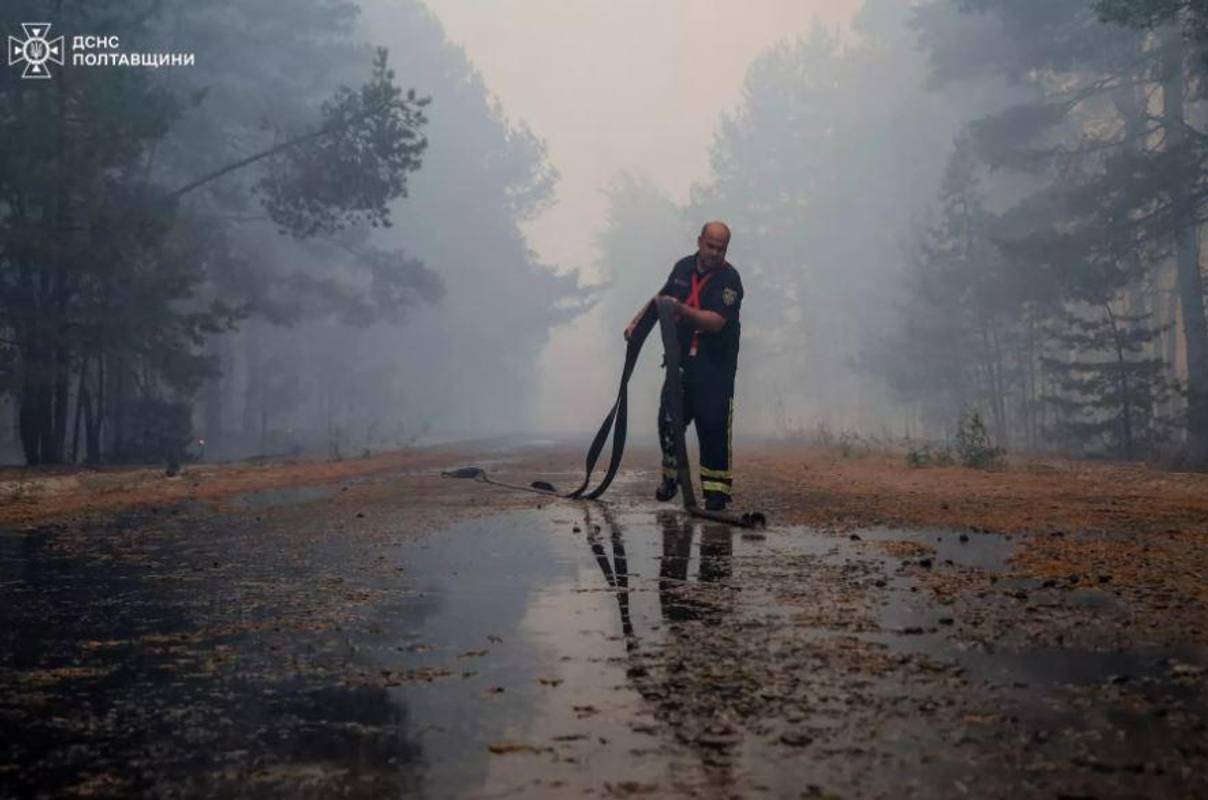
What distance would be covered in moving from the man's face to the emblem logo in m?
13.0

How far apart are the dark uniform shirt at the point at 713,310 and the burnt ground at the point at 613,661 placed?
1849 mm

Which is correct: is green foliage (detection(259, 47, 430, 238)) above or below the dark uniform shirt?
above

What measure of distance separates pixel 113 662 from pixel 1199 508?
7.76 metres

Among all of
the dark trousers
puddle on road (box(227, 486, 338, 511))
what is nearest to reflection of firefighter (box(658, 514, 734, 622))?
the dark trousers

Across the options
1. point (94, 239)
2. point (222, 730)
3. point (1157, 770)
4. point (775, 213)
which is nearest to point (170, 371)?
point (94, 239)

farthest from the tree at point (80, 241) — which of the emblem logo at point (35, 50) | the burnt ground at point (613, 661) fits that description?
the burnt ground at point (613, 661)

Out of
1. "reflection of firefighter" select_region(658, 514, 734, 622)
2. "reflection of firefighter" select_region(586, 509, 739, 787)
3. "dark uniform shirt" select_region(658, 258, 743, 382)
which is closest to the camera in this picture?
"reflection of firefighter" select_region(586, 509, 739, 787)

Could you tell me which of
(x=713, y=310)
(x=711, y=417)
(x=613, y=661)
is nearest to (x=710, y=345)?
(x=713, y=310)

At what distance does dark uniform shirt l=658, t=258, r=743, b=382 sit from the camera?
8.70 m

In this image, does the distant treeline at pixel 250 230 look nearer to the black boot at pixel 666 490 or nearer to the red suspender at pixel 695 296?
the black boot at pixel 666 490

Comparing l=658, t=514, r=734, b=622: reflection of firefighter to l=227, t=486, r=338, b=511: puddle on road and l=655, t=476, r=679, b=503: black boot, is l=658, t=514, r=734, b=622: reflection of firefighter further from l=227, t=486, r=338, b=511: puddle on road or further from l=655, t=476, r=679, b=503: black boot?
l=227, t=486, r=338, b=511: puddle on road

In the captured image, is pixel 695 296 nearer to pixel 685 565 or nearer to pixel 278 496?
pixel 685 565

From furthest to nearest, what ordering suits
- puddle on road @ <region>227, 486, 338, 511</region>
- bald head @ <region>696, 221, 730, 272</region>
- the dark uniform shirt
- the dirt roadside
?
puddle on road @ <region>227, 486, 338, 511</region> < the dark uniform shirt < bald head @ <region>696, 221, 730, 272</region> < the dirt roadside

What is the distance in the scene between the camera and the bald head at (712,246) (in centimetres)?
851
